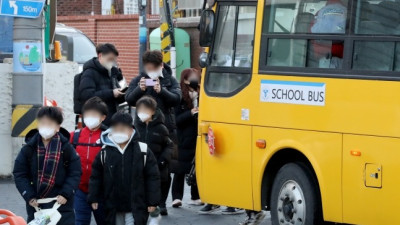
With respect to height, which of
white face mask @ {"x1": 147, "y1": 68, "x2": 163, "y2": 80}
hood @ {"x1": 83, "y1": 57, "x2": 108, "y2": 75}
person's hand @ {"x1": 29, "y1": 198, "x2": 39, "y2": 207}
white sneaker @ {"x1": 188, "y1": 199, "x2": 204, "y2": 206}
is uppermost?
hood @ {"x1": 83, "y1": 57, "x2": 108, "y2": 75}

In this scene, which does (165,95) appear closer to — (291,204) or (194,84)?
(194,84)

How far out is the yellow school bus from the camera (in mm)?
8578

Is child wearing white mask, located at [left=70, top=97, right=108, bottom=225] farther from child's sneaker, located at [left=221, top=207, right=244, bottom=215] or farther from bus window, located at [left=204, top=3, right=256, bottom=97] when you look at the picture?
child's sneaker, located at [left=221, top=207, right=244, bottom=215]

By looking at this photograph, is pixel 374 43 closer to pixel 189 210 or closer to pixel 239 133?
pixel 239 133

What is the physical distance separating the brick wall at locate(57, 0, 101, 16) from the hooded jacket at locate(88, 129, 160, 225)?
2977 cm

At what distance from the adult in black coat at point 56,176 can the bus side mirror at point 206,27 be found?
248 centimetres

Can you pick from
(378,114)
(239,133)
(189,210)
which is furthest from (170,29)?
(378,114)

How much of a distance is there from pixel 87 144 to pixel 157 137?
45.6 inches

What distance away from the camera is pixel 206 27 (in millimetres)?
10664

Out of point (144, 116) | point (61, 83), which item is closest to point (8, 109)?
point (61, 83)

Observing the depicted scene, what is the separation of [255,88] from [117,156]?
164 cm

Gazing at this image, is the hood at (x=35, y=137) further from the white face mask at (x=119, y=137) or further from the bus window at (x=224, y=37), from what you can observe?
the bus window at (x=224, y=37)

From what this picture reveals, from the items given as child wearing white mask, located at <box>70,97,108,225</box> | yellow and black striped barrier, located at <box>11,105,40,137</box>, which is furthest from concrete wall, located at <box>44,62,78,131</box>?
child wearing white mask, located at <box>70,97,108,225</box>

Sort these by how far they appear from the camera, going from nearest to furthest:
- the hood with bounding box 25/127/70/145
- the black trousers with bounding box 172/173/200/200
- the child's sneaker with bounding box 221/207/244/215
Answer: the hood with bounding box 25/127/70/145 → the child's sneaker with bounding box 221/207/244/215 → the black trousers with bounding box 172/173/200/200
